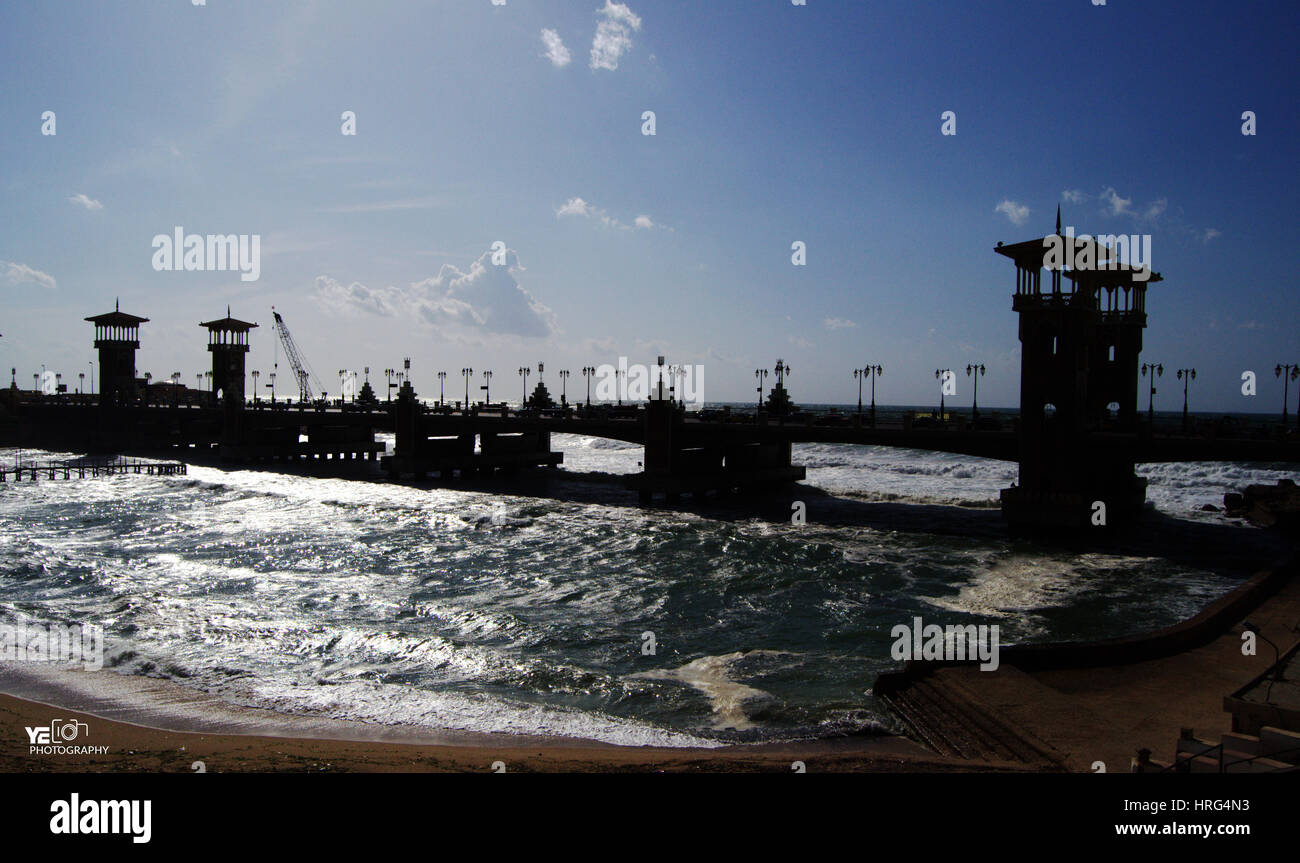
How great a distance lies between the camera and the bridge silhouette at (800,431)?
50.7m

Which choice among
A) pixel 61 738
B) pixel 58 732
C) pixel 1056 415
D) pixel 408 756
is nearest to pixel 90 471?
pixel 58 732

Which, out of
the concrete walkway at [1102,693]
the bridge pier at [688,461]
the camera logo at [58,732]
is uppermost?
the bridge pier at [688,461]

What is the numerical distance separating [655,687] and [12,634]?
2352cm

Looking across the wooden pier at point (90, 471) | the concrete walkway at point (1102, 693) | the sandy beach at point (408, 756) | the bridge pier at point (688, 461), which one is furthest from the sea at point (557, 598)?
the wooden pier at point (90, 471)

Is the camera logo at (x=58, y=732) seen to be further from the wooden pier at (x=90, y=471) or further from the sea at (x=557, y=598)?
the wooden pier at (x=90, y=471)

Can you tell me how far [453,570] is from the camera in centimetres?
3991

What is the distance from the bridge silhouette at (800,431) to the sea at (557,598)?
553 centimetres

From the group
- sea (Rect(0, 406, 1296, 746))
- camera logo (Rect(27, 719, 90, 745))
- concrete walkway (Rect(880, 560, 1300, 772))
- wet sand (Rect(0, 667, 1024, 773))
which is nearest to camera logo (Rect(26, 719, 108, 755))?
camera logo (Rect(27, 719, 90, 745))

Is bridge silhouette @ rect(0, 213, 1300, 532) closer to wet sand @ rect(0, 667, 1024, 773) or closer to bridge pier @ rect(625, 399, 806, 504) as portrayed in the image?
bridge pier @ rect(625, 399, 806, 504)

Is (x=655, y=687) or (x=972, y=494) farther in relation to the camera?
(x=972, y=494)

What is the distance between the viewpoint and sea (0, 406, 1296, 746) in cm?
2238
